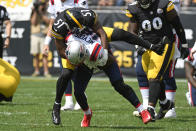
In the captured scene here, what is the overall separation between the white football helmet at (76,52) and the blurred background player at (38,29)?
8948 mm

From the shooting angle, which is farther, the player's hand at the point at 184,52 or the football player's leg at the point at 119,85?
the player's hand at the point at 184,52

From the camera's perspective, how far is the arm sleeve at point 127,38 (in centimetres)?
586

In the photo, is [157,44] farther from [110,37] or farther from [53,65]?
[53,65]

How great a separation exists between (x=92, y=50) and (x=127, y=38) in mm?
581

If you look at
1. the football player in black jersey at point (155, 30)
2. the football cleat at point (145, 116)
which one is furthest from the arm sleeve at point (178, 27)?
the football cleat at point (145, 116)

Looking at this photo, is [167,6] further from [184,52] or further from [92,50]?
[92,50]

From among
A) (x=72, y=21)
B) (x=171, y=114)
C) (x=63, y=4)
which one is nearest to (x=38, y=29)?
(x=63, y=4)

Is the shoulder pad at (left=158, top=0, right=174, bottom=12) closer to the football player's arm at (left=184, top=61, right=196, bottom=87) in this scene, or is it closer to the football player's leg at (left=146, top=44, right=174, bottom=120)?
the football player's leg at (left=146, top=44, right=174, bottom=120)

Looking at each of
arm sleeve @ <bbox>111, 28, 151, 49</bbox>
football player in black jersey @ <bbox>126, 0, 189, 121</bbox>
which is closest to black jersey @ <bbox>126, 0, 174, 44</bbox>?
football player in black jersey @ <bbox>126, 0, 189, 121</bbox>

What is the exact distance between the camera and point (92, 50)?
5.52m

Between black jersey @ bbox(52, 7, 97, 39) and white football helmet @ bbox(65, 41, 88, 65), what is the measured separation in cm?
26

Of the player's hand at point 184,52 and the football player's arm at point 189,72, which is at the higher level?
the player's hand at point 184,52

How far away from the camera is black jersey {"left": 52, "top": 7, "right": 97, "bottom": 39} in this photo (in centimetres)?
571

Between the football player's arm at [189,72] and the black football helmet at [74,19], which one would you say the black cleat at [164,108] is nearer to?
the football player's arm at [189,72]
